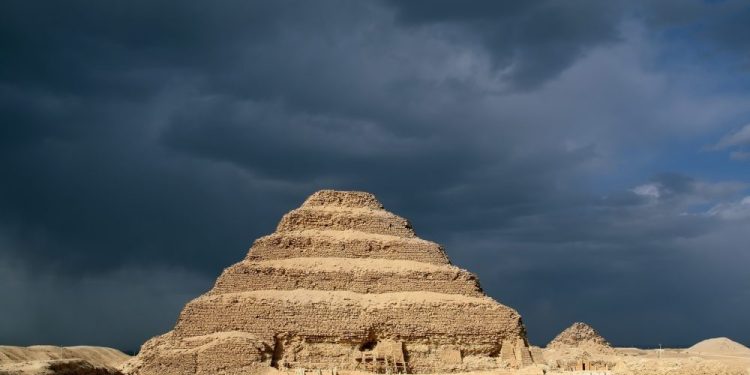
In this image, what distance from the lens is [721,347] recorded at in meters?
70.2

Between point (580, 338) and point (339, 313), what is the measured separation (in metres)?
23.8

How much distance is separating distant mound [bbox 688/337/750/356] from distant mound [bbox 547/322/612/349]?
708 inches

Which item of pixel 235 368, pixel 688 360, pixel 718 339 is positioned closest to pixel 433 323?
pixel 235 368

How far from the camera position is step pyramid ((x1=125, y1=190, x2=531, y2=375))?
34.9 meters

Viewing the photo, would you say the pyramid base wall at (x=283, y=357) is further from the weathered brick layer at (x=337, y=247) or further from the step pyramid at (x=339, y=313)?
the weathered brick layer at (x=337, y=247)

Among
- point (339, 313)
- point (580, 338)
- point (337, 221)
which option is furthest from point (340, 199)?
point (580, 338)

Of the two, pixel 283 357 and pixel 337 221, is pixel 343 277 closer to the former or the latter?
pixel 337 221

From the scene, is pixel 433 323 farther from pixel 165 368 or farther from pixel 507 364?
pixel 165 368

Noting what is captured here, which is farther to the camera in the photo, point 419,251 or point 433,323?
point 419,251

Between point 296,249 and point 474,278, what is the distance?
8907 millimetres

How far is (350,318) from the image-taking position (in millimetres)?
36312

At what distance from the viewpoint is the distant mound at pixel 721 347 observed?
6805 centimetres

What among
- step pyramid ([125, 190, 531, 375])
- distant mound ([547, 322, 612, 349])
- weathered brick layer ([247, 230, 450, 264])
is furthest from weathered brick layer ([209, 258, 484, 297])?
distant mound ([547, 322, 612, 349])

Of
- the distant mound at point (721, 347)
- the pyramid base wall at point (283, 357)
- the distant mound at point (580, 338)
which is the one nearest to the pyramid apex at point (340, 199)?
the pyramid base wall at point (283, 357)
